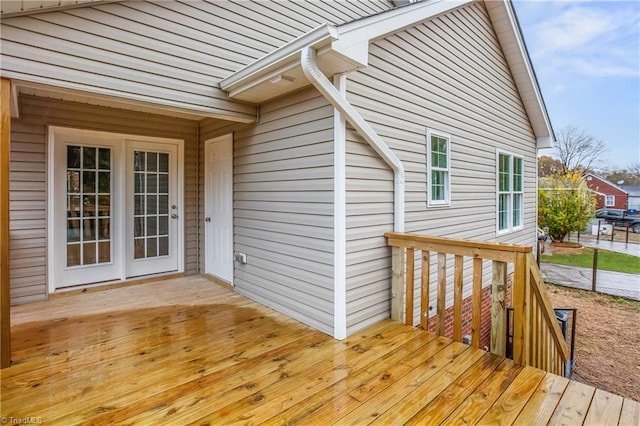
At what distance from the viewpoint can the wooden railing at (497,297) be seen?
8.33 feet

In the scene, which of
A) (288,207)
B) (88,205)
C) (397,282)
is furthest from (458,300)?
(88,205)

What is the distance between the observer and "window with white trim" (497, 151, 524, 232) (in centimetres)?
661

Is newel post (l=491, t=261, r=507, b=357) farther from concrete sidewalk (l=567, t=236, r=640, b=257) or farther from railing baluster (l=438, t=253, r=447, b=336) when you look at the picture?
concrete sidewalk (l=567, t=236, r=640, b=257)

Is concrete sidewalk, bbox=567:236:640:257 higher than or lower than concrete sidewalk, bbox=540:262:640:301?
higher

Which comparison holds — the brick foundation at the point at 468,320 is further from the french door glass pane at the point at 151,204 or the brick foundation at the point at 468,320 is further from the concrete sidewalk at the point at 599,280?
the french door glass pane at the point at 151,204

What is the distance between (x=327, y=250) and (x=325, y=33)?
5.95 ft

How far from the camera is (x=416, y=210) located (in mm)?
4273

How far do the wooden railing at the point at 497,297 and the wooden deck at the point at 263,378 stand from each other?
0.20 metres

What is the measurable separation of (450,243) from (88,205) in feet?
14.4

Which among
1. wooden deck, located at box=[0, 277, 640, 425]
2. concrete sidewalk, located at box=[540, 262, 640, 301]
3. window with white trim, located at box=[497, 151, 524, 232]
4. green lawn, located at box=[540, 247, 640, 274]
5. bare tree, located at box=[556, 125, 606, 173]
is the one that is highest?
bare tree, located at box=[556, 125, 606, 173]

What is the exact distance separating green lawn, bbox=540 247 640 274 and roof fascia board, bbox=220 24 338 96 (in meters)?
11.0

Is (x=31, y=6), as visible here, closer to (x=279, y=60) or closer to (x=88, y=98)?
(x=88, y=98)

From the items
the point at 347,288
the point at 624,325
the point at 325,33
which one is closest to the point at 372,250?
the point at 347,288

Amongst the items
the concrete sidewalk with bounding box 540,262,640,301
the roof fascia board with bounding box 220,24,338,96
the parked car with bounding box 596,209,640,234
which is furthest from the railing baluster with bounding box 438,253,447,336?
the parked car with bounding box 596,209,640,234
